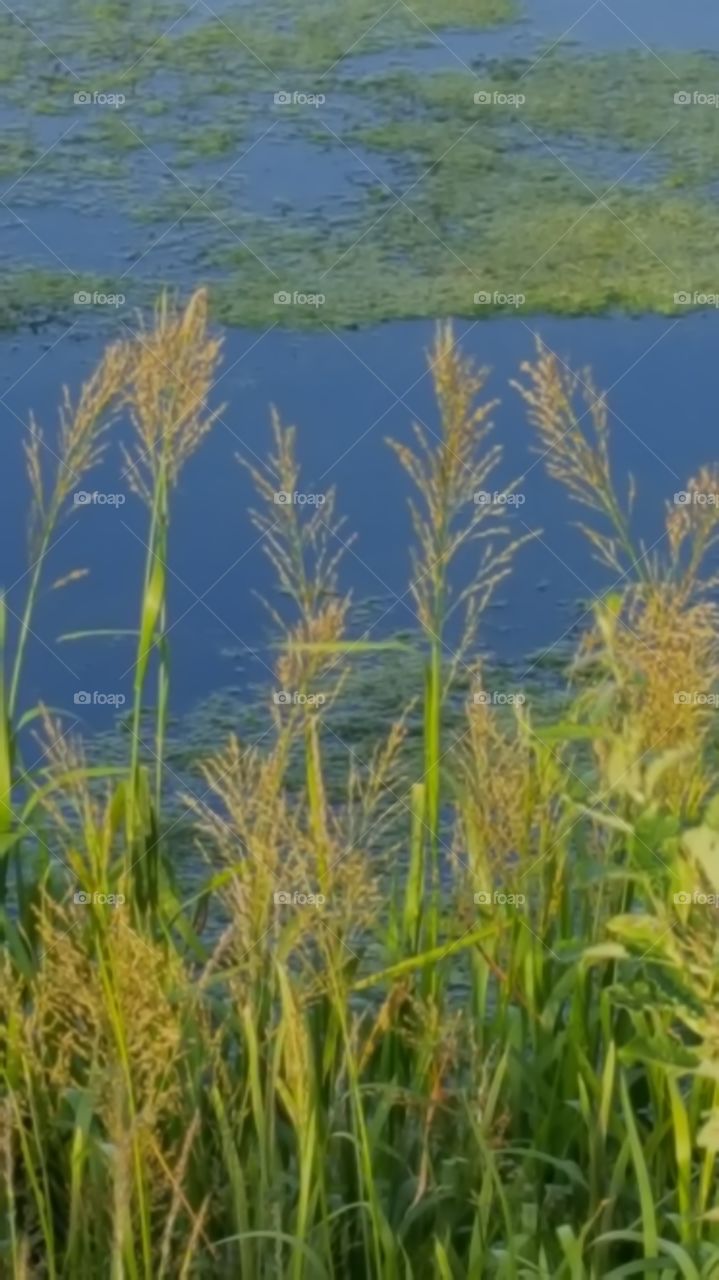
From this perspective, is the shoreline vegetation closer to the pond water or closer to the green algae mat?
the pond water

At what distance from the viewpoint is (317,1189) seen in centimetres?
158

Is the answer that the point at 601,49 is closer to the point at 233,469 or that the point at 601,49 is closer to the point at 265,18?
the point at 265,18

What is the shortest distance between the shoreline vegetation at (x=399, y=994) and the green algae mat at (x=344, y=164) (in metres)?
1.69

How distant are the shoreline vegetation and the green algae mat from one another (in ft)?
5.54

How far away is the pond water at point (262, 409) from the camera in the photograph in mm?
3209

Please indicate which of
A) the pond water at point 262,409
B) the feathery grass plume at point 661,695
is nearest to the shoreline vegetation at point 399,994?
the feathery grass plume at point 661,695

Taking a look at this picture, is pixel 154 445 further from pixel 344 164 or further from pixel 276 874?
pixel 344 164

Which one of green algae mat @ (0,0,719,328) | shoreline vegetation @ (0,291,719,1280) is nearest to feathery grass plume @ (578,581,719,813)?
shoreline vegetation @ (0,291,719,1280)

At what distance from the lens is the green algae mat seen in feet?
12.0

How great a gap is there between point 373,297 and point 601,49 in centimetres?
94

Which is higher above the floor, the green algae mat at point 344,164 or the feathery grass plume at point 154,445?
the green algae mat at point 344,164

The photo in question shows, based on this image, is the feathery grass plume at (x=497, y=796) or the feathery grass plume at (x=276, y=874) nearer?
the feathery grass plume at (x=276, y=874)

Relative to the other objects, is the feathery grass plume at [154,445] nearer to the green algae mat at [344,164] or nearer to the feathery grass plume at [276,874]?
the feathery grass plume at [276,874]

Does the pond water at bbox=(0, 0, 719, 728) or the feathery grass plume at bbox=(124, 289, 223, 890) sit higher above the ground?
the pond water at bbox=(0, 0, 719, 728)
